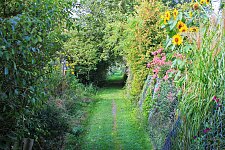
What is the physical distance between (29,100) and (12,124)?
493 millimetres

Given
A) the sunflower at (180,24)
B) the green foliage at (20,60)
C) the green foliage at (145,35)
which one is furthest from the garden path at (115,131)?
the green foliage at (20,60)

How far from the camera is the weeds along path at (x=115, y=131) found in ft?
19.7

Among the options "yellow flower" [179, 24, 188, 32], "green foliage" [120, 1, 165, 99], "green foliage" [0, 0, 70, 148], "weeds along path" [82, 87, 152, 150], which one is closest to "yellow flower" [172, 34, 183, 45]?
"yellow flower" [179, 24, 188, 32]

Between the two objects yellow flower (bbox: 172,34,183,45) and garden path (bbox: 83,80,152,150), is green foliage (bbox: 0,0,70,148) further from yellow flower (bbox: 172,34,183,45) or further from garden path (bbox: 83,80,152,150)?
garden path (bbox: 83,80,152,150)

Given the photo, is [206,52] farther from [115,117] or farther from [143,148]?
[115,117]

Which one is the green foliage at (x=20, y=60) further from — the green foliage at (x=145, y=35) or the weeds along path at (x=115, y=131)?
the green foliage at (x=145, y=35)

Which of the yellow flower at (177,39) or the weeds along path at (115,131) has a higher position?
the yellow flower at (177,39)

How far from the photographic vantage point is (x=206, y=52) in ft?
10.4

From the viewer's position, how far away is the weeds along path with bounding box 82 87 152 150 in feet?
19.7

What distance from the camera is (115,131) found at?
23.3 ft

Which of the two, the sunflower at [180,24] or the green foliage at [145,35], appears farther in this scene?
the green foliage at [145,35]

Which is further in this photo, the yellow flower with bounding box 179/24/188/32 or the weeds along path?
the weeds along path

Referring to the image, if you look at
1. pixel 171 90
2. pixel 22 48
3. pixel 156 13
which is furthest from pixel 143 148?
pixel 156 13

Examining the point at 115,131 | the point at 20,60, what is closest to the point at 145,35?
the point at 115,131
